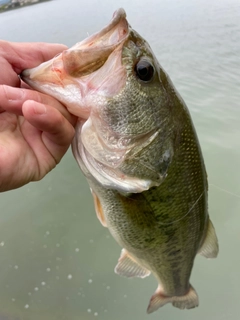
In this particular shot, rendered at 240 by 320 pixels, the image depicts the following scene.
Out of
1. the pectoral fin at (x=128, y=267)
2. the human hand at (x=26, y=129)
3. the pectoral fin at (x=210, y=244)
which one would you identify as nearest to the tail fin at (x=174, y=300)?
the pectoral fin at (x=128, y=267)

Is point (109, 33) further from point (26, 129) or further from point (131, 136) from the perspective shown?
point (26, 129)

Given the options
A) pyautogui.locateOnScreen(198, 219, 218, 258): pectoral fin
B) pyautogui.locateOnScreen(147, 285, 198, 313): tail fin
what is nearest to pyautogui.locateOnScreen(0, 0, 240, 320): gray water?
pyautogui.locateOnScreen(147, 285, 198, 313): tail fin

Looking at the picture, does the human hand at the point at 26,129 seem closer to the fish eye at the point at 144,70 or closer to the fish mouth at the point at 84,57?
the fish mouth at the point at 84,57

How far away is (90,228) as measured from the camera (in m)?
3.17

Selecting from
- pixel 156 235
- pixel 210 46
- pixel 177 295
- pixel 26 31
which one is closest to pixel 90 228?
pixel 177 295

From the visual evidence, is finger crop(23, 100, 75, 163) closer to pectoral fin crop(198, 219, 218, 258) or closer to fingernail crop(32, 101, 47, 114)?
fingernail crop(32, 101, 47, 114)

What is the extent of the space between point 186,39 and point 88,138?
7.85 metres

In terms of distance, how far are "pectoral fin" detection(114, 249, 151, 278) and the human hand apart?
72 centimetres

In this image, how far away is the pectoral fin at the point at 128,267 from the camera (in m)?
1.67

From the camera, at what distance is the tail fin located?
5.92ft

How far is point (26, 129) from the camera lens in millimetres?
1178

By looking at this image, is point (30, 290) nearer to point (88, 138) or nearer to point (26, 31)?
point (88, 138)

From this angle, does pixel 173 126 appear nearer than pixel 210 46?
Yes

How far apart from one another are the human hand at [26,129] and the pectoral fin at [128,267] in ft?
2.35
